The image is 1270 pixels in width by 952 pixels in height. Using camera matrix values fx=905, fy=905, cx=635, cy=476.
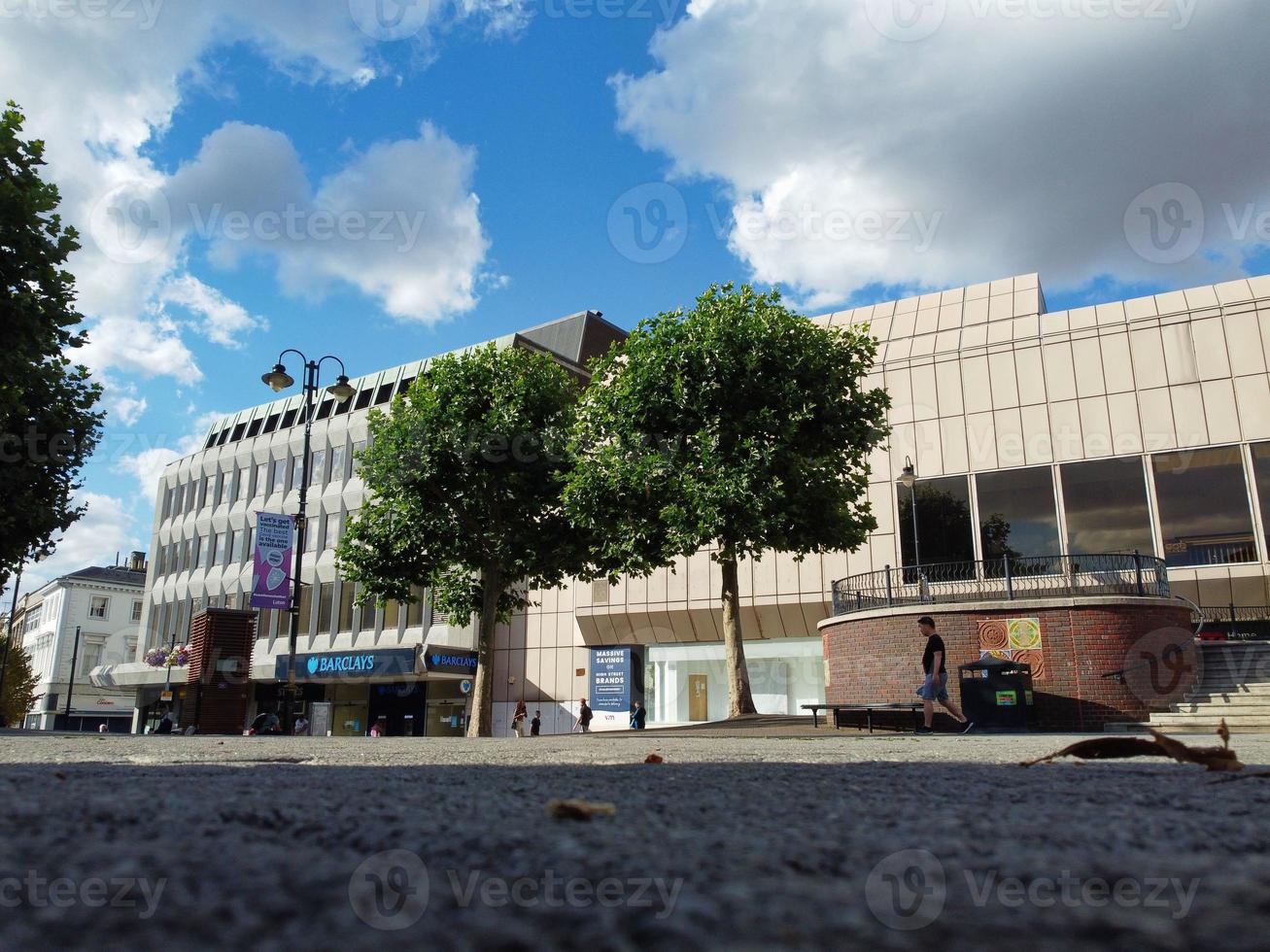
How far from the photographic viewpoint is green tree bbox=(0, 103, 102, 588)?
549 inches

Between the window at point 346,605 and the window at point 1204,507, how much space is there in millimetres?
35369

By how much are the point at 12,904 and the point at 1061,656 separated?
21.9 meters

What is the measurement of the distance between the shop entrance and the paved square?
138ft

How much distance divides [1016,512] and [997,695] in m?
16.5

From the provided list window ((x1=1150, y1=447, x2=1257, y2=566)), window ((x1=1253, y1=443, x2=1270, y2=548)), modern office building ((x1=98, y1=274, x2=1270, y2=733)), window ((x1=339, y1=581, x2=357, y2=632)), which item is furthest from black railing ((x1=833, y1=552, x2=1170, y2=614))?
A: window ((x1=339, y1=581, x2=357, y2=632))

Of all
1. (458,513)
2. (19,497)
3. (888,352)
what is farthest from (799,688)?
(19,497)

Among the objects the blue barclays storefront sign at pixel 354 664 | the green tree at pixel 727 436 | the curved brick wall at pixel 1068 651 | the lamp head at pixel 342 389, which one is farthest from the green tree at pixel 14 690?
the curved brick wall at pixel 1068 651

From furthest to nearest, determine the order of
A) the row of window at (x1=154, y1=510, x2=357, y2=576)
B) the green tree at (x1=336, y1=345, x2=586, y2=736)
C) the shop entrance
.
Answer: the row of window at (x1=154, y1=510, x2=357, y2=576)
the shop entrance
the green tree at (x1=336, y1=345, x2=586, y2=736)

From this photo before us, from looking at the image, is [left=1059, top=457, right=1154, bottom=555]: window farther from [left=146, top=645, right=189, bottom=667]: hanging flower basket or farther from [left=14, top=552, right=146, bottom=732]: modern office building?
[left=14, top=552, right=146, bottom=732]: modern office building

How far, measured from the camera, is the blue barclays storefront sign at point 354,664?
4141 cm

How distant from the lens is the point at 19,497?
16188 mm

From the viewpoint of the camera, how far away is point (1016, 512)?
33906mm

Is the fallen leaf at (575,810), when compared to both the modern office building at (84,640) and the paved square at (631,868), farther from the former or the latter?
the modern office building at (84,640)

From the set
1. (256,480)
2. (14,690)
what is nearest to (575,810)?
(256,480)
